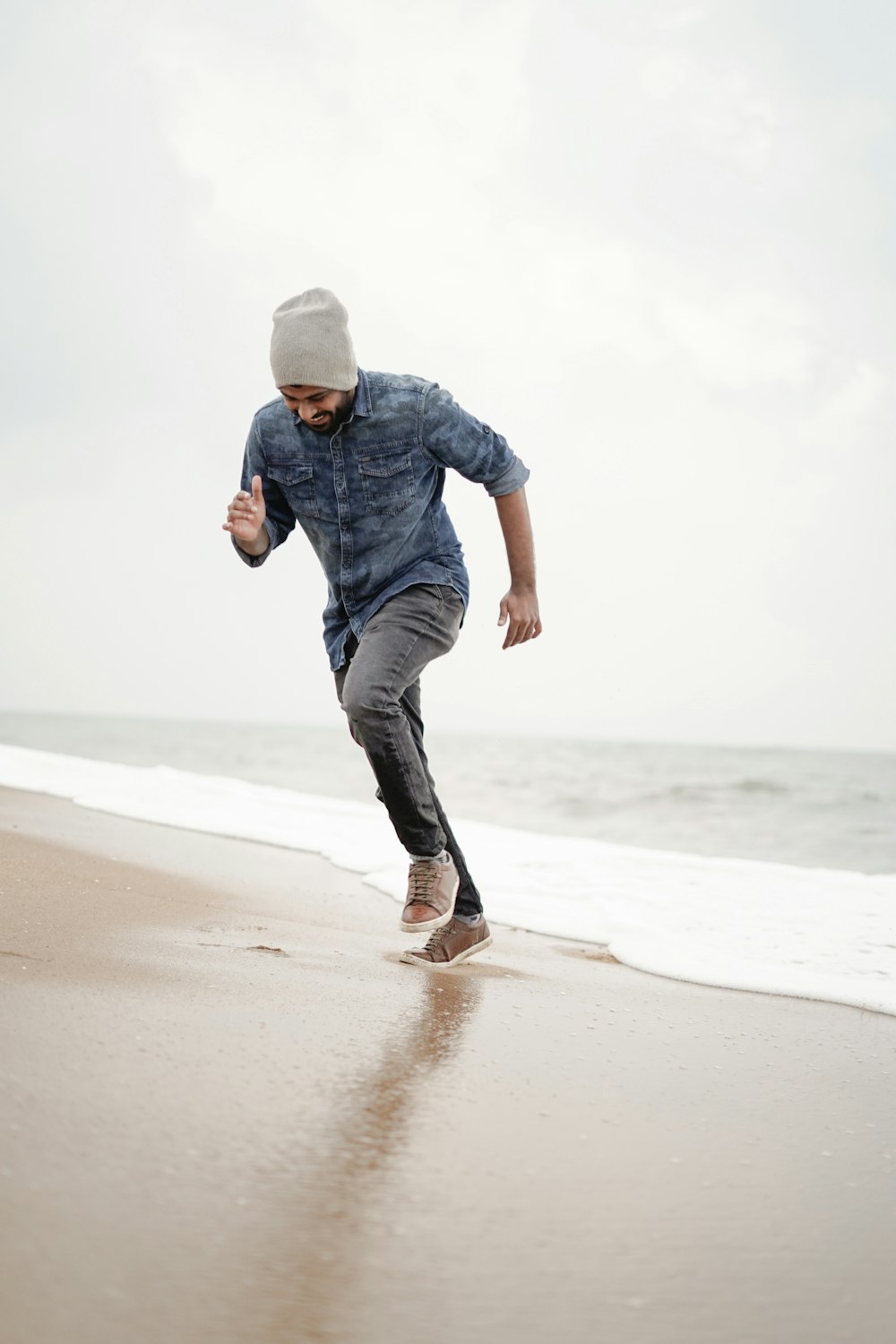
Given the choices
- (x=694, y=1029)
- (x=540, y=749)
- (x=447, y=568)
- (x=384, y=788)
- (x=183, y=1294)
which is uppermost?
(x=447, y=568)

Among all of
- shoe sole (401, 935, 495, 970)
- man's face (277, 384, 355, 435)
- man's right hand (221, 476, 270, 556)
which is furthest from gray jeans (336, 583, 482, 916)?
man's face (277, 384, 355, 435)

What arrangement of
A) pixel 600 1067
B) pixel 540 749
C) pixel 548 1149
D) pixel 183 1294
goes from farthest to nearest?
1. pixel 540 749
2. pixel 600 1067
3. pixel 548 1149
4. pixel 183 1294

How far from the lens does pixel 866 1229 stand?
1.58 meters

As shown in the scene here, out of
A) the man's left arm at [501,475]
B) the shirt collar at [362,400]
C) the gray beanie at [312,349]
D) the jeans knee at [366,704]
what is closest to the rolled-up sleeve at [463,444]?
the man's left arm at [501,475]

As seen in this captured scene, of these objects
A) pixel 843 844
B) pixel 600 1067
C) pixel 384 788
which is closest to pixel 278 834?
pixel 384 788

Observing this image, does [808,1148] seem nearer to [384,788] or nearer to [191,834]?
[384,788]

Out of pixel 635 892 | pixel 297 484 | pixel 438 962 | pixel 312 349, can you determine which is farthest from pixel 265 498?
pixel 635 892

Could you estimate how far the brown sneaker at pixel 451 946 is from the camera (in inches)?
127

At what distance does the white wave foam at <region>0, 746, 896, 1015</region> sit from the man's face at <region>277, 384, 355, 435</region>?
2069 millimetres

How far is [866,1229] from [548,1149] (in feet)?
1.59

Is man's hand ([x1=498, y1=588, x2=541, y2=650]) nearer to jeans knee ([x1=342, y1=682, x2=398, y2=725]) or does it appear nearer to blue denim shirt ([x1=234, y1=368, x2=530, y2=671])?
blue denim shirt ([x1=234, y1=368, x2=530, y2=671])

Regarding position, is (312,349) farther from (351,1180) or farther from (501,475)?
(351,1180)

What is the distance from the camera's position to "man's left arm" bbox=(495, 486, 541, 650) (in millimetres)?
3215

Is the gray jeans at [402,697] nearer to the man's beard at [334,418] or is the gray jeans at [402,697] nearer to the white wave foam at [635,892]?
the man's beard at [334,418]
